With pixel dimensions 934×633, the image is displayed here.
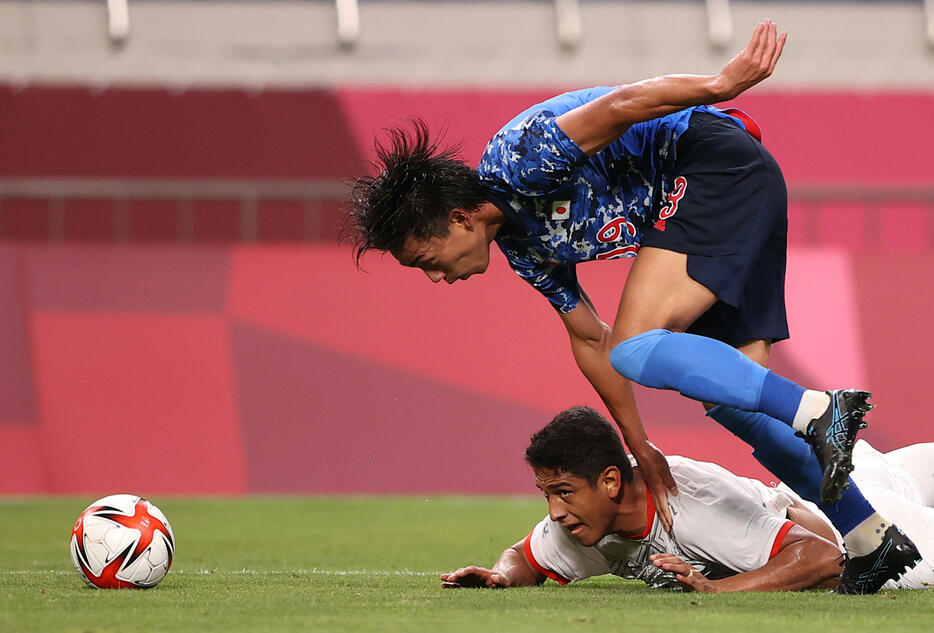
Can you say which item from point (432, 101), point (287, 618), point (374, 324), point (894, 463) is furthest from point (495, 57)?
point (287, 618)

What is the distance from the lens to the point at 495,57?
1462 centimetres

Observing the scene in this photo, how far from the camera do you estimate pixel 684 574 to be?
13.0ft

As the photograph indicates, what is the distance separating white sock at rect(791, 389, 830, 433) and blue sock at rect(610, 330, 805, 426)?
0.02 m

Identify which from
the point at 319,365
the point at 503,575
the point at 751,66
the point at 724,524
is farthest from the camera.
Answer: the point at 319,365

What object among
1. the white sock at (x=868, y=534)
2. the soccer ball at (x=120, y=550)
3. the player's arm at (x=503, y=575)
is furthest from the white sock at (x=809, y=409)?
the soccer ball at (x=120, y=550)

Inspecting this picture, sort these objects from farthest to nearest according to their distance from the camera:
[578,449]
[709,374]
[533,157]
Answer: [578,449]
[533,157]
[709,374]

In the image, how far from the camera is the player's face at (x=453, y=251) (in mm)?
3922

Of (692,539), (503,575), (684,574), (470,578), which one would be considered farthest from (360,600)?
(692,539)

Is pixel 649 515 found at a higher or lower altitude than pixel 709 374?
lower

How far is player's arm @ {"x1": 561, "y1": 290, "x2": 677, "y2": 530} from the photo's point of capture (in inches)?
165

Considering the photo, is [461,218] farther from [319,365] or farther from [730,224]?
[319,365]

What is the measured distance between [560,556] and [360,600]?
88 centimetres

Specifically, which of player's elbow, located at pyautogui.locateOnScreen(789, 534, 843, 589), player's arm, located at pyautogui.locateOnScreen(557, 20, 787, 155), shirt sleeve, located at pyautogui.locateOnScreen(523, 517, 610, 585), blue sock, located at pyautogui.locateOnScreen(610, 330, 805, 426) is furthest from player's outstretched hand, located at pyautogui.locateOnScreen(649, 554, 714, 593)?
player's arm, located at pyautogui.locateOnScreen(557, 20, 787, 155)

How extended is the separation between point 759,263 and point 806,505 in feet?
3.62
